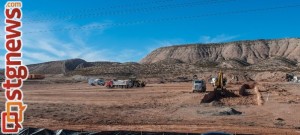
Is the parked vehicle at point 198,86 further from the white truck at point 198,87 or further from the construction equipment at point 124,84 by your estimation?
the construction equipment at point 124,84

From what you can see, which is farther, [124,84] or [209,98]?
[124,84]

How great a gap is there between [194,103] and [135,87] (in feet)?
114

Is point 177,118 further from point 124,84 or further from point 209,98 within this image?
point 124,84

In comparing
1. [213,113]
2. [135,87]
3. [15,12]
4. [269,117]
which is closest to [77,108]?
[213,113]

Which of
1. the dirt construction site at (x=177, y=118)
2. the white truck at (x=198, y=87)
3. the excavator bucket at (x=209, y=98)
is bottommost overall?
the dirt construction site at (x=177, y=118)

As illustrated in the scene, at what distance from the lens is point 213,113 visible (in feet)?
112

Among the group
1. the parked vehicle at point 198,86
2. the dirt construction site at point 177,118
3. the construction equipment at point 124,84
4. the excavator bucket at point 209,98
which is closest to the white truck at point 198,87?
the parked vehicle at point 198,86

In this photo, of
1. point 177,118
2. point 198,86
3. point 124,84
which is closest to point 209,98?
point 198,86

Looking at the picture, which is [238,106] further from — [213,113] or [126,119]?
[126,119]

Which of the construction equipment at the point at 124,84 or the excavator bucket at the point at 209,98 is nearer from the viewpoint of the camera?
the excavator bucket at the point at 209,98

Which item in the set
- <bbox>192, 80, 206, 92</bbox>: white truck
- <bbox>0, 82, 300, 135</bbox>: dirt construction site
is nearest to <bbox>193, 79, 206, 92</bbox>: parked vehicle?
<bbox>192, 80, 206, 92</bbox>: white truck

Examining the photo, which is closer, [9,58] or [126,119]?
[9,58]

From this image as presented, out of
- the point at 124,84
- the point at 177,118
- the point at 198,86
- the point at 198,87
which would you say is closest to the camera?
the point at 177,118

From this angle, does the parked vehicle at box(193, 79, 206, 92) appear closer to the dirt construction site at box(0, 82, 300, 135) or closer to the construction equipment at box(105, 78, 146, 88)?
the dirt construction site at box(0, 82, 300, 135)
